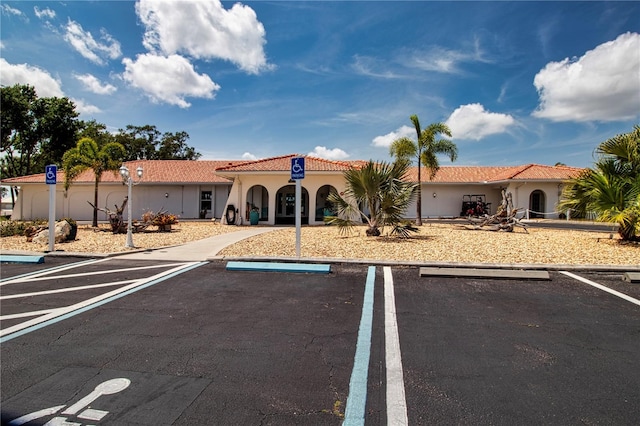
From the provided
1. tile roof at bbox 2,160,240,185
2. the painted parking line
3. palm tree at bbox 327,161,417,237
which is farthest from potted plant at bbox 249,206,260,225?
the painted parking line

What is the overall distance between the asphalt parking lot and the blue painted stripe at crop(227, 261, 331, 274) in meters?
1.15

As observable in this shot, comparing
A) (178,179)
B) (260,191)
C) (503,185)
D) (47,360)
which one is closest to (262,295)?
(47,360)

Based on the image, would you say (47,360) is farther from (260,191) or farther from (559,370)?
(260,191)

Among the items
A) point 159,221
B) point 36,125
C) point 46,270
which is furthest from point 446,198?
point 36,125

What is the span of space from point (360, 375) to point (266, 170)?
17389 millimetres

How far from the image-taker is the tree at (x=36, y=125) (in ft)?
102

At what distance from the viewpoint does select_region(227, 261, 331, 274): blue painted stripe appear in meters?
7.78

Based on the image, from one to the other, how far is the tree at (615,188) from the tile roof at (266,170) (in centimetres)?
948

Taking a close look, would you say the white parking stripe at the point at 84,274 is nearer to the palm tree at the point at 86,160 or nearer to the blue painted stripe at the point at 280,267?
the blue painted stripe at the point at 280,267

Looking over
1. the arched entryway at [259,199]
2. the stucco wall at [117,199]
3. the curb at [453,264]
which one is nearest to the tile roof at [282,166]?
the arched entryway at [259,199]

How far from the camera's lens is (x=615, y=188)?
1088cm

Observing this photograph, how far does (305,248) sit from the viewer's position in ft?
35.3

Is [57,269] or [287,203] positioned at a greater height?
[287,203]

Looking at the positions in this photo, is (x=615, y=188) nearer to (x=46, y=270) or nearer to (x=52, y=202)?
→ (x=46, y=270)
